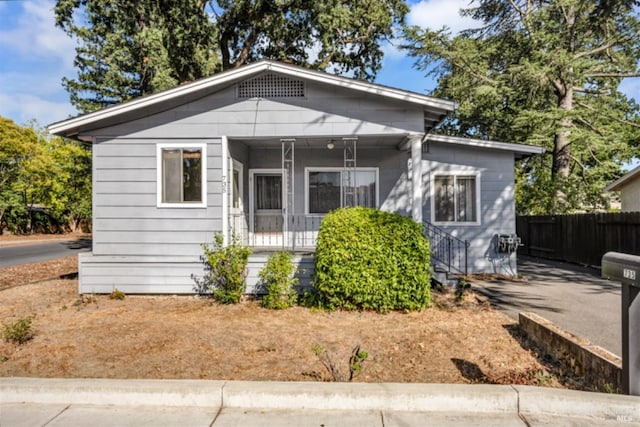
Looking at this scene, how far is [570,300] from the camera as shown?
730cm

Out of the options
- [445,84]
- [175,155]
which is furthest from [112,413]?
[445,84]

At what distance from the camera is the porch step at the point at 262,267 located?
24.1ft

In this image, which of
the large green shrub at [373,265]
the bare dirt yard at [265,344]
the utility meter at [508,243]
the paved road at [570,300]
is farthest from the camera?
the utility meter at [508,243]

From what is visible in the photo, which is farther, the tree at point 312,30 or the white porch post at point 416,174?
the tree at point 312,30

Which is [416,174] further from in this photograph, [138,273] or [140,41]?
[140,41]

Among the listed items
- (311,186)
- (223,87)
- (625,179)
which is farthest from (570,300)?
(625,179)

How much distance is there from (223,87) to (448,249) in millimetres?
7038

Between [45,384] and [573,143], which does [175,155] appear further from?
[573,143]

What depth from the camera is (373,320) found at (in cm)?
584

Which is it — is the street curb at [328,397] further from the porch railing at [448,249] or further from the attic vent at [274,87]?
the porch railing at [448,249]

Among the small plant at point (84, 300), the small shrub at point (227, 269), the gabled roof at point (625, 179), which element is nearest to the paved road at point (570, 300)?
the gabled roof at point (625, 179)

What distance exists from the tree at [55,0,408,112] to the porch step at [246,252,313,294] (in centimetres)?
1074

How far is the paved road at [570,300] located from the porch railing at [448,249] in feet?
3.67

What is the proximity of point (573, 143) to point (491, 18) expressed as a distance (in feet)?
25.6
